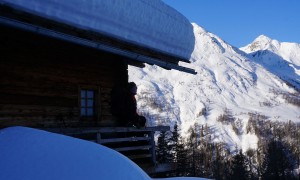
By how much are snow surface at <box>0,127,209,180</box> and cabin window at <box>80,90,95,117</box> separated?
23.2ft

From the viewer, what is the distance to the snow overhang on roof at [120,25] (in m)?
7.07

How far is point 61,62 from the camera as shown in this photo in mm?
9375

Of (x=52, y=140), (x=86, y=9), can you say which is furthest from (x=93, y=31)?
(x=52, y=140)

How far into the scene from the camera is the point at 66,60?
9.52m

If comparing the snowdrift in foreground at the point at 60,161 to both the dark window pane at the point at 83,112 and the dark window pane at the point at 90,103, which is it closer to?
the dark window pane at the point at 83,112

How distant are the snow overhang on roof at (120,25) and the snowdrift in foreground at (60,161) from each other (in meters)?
3.98

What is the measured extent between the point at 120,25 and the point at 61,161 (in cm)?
613

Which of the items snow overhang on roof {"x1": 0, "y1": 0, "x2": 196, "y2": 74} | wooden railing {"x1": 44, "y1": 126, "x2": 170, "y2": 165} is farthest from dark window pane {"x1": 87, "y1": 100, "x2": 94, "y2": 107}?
snow overhang on roof {"x1": 0, "y1": 0, "x2": 196, "y2": 74}

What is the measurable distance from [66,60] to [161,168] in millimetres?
3475

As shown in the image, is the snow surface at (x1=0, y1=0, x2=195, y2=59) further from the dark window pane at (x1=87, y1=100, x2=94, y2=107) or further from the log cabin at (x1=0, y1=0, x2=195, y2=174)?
the dark window pane at (x1=87, y1=100, x2=94, y2=107)

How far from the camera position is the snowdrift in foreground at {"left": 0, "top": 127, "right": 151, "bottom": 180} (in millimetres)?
2629

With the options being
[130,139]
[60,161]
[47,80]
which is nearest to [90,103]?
[47,80]

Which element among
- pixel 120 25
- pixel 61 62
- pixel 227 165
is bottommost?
pixel 227 165

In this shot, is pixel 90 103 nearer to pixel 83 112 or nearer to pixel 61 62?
pixel 83 112
